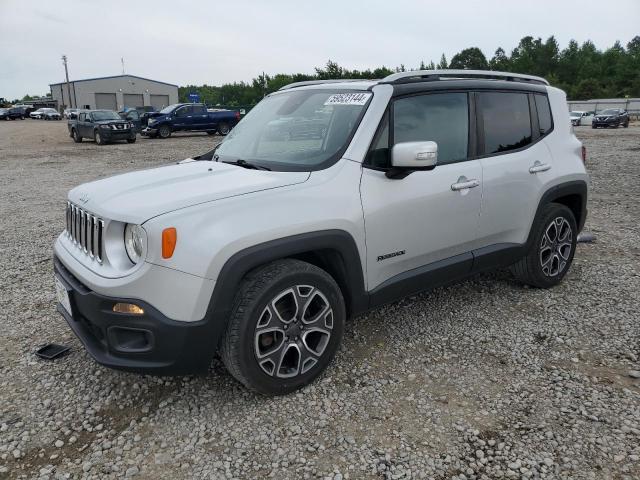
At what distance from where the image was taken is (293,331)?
9.44 ft

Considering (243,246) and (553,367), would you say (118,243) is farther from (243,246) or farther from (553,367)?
(553,367)

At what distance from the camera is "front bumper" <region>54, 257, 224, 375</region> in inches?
97.9

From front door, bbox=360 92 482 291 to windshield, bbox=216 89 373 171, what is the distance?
0.25 metres

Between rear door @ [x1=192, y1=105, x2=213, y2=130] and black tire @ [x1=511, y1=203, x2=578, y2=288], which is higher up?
rear door @ [x1=192, y1=105, x2=213, y2=130]

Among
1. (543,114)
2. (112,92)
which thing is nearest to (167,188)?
(543,114)

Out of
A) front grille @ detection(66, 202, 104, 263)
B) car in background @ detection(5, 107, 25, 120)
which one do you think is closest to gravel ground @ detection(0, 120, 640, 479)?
front grille @ detection(66, 202, 104, 263)

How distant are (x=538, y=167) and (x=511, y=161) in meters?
0.34

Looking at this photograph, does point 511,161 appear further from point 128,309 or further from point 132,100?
point 132,100

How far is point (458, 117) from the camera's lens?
3.69m

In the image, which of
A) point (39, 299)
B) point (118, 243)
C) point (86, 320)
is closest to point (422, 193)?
point (118, 243)

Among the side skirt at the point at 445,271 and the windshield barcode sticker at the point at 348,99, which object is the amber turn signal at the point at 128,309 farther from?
the windshield barcode sticker at the point at 348,99

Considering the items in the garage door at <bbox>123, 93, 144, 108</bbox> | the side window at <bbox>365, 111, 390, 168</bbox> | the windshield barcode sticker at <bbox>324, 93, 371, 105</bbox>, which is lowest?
the side window at <bbox>365, 111, 390, 168</bbox>

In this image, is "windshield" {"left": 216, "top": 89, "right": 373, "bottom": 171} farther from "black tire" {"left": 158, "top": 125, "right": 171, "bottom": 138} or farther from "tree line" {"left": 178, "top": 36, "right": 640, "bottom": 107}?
"tree line" {"left": 178, "top": 36, "right": 640, "bottom": 107}

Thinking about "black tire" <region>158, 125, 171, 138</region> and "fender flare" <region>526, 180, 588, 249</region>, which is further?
"black tire" <region>158, 125, 171, 138</region>
